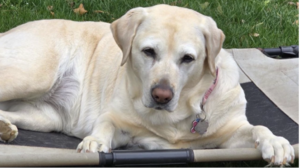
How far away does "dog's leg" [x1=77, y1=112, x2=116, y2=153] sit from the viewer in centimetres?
290

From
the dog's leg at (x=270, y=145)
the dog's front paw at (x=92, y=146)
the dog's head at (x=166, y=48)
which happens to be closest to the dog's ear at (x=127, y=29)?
Result: the dog's head at (x=166, y=48)

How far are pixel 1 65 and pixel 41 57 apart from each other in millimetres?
272

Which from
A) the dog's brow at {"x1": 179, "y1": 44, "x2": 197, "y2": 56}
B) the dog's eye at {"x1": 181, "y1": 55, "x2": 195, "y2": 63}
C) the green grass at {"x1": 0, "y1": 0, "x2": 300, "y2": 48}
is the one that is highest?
the dog's brow at {"x1": 179, "y1": 44, "x2": 197, "y2": 56}

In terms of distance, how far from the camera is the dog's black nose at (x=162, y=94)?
9.23 ft

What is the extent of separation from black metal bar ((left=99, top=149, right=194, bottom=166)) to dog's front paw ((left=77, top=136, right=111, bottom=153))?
195 mm

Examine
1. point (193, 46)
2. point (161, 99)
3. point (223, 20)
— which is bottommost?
point (223, 20)

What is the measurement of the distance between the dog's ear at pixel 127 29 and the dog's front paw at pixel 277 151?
935mm

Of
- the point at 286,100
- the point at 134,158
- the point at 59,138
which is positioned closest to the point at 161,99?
the point at 134,158

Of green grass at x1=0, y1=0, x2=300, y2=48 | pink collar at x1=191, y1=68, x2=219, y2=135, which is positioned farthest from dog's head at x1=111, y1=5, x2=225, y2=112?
green grass at x1=0, y1=0, x2=300, y2=48

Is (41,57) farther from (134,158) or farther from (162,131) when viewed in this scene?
(134,158)

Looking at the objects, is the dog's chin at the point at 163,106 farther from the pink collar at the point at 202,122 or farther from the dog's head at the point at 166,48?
the pink collar at the point at 202,122

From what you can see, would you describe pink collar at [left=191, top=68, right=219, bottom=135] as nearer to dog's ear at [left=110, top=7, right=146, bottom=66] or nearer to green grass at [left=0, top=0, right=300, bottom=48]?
dog's ear at [left=110, top=7, right=146, bottom=66]

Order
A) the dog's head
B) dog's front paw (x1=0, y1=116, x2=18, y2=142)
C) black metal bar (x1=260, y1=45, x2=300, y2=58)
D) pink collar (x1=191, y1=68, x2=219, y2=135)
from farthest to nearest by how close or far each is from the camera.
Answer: black metal bar (x1=260, y1=45, x2=300, y2=58), pink collar (x1=191, y1=68, x2=219, y2=135), dog's front paw (x1=0, y1=116, x2=18, y2=142), the dog's head

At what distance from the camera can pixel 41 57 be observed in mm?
3648
